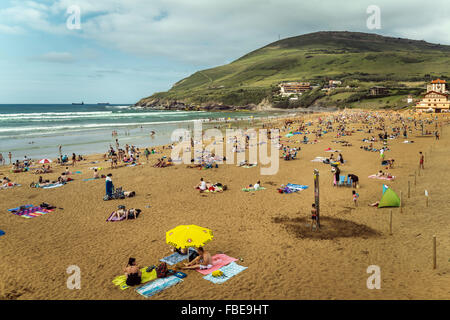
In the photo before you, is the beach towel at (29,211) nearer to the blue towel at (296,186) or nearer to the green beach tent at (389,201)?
the blue towel at (296,186)

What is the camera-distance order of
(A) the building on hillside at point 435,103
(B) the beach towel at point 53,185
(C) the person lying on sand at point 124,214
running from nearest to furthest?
(C) the person lying on sand at point 124,214 < (B) the beach towel at point 53,185 < (A) the building on hillside at point 435,103

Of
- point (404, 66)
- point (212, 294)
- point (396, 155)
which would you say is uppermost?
point (404, 66)

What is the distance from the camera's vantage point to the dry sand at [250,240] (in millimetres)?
6980

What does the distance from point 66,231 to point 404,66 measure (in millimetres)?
168067

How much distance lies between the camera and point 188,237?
8086 millimetres

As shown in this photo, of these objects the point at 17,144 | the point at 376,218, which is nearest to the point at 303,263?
the point at 376,218

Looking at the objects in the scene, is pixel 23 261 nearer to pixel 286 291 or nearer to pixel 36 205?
pixel 36 205

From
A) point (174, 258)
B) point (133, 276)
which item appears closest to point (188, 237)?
point (174, 258)

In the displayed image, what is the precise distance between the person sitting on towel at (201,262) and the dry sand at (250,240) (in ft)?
0.90

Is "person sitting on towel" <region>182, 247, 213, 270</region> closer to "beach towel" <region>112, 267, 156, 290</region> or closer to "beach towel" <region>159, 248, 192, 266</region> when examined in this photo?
"beach towel" <region>159, 248, 192, 266</region>

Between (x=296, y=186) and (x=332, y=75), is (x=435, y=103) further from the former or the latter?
(x=332, y=75)

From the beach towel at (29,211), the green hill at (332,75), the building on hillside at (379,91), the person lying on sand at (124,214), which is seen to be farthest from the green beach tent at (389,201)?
the building on hillside at (379,91)

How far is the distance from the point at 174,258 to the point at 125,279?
1.56 m

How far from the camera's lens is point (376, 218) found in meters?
10.9
